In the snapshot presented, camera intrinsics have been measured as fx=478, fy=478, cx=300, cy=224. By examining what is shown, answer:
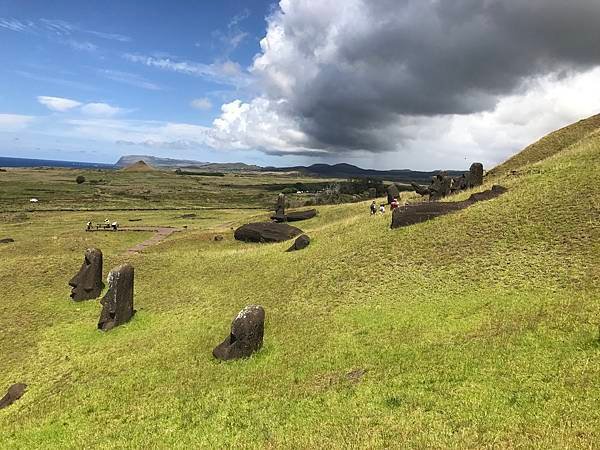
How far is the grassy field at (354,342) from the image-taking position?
13.7m

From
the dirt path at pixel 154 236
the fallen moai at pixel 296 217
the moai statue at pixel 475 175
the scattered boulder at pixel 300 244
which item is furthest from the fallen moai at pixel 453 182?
the dirt path at pixel 154 236

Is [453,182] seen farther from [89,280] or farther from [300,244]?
[89,280]

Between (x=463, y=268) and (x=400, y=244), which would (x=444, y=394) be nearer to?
(x=463, y=268)

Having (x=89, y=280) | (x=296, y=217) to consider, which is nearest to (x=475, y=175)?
(x=296, y=217)

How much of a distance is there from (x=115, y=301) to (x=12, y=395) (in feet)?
25.2

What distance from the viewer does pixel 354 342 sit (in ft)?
68.4

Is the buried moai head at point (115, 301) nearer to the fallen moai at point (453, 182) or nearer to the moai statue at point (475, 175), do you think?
the fallen moai at point (453, 182)

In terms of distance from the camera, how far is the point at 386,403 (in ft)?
48.5

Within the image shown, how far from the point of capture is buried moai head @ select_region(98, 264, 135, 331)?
2777cm

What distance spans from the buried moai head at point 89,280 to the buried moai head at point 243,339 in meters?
15.7

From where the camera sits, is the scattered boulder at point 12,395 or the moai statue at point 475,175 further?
the moai statue at point 475,175

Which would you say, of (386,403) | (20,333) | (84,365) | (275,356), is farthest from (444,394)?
(20,333)

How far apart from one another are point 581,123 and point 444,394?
59.1 metres

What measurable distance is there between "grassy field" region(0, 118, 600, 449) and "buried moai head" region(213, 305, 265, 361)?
1.80 feet
